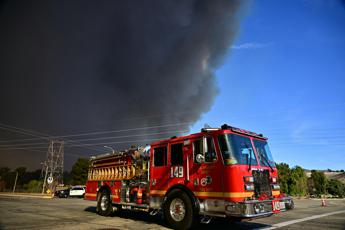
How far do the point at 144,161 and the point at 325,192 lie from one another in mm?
60957

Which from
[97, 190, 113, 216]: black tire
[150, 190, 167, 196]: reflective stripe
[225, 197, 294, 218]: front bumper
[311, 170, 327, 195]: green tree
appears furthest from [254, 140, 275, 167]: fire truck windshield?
[311, 170, 327, 195]: green tree

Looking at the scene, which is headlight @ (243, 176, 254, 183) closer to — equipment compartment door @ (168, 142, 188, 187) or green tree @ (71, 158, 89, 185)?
equipment compartment door @ (168, 142, 188, 187)

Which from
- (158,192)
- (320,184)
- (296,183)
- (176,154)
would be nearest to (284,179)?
(296,183)

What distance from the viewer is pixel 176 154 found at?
26.1 ft

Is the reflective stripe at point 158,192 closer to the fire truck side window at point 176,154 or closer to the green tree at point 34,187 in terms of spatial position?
the fire truck side window at point 176,154

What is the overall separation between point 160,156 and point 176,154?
831 mm

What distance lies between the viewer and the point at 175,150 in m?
8.02

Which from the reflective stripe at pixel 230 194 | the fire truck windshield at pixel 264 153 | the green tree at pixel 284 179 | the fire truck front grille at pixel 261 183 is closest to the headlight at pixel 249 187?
the reflective stripe at pixel 230 194

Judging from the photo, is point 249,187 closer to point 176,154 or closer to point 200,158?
point 200,158

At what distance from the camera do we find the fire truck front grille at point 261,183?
6.59 metres

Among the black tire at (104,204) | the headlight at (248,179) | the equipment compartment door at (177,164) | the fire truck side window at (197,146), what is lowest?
the black tire at (104,204)

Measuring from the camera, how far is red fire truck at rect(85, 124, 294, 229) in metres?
6.20

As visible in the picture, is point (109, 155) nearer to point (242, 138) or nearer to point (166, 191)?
point (166, 191)

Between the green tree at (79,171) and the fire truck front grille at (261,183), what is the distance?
75.2 m
